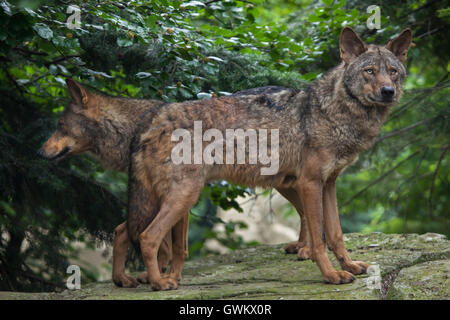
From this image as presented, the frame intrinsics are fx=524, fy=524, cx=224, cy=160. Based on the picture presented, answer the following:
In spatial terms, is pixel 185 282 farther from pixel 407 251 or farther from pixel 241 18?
pixel 241 18

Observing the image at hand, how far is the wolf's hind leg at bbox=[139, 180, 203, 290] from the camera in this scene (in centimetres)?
523

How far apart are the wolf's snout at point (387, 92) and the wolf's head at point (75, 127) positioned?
3.13m

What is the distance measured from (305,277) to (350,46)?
8.17 ft

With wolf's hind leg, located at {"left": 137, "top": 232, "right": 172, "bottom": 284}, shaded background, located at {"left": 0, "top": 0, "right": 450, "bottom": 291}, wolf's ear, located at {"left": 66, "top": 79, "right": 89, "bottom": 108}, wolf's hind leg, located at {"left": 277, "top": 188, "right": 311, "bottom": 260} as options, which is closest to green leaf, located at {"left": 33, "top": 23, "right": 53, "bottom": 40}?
shaded background, located at {"left": 0, "top": 0, "right": 450, "bottom": 291}

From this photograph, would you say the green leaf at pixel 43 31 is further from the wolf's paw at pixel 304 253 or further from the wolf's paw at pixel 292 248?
the wolf's paw at pixel 292 248

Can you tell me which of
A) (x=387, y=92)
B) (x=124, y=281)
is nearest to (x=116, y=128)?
(x=124, y=281)

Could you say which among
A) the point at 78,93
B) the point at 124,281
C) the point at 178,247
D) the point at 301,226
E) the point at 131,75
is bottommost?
the point at 124,281

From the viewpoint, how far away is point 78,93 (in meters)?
5.92

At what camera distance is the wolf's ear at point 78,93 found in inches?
231

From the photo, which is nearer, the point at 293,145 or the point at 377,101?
the point at 377,101

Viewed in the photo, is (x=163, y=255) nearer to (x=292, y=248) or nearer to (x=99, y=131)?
(x=99, y=131)

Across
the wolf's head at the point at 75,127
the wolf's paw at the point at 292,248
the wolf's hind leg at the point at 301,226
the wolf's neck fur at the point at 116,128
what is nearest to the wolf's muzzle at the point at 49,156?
the wolf's head at the point at 75,127

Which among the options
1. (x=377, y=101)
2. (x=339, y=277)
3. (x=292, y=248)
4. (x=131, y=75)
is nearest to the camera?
(x=339, y=277)

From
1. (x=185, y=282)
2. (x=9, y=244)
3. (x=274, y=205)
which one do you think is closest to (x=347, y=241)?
(x=185, y=282)
